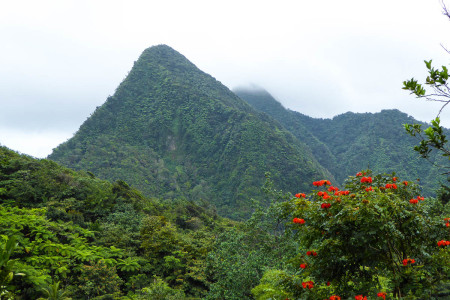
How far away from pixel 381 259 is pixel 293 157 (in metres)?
71.6

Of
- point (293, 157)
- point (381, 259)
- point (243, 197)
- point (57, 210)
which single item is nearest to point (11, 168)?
point (57, 210)

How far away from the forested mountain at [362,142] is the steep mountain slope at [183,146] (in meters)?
25.5

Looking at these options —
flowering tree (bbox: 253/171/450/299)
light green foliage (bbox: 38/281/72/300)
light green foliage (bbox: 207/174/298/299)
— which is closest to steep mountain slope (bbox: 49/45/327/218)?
light green foliage (bbox: 207/174/298/299)

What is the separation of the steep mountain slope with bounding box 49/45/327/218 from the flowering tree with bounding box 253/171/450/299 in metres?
52.7

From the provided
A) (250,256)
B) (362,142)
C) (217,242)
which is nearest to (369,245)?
(250,256)

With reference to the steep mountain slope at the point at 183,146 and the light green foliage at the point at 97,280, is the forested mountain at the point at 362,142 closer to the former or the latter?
the steep mountain slope at the point at 183,146

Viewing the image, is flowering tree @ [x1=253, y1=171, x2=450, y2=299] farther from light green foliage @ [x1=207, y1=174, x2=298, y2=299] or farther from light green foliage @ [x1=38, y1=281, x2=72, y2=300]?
light green foliage @ [x1=38, y1=281, x2=72, y2=300]

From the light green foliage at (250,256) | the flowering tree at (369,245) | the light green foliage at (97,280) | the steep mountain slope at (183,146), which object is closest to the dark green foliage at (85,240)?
the light green foliage at (97,280)

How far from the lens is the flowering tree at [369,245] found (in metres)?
3.38

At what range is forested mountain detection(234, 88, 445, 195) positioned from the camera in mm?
85438

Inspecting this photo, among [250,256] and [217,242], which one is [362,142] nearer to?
[217,242]

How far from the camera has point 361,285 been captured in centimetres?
378

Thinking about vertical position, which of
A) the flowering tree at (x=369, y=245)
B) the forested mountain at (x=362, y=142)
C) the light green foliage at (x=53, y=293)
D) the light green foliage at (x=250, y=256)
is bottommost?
the light green foliage at (x=53, y=293)

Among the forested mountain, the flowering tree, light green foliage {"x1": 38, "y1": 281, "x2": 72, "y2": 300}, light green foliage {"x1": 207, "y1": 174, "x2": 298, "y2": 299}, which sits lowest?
light green foliage {"x1": 38, "y1": 281, "x2": 72, "y2": 300}
